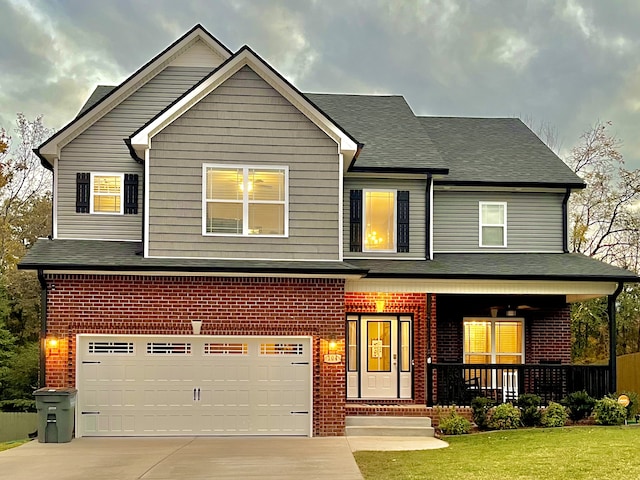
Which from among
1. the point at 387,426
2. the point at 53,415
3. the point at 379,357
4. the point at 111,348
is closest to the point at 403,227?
the point at 379,357

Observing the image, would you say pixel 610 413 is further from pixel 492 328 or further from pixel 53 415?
pixel 53 415

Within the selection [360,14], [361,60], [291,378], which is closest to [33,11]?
[360,14]

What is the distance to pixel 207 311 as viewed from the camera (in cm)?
1677

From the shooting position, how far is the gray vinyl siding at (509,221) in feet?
67.8

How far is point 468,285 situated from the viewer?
59.8ft

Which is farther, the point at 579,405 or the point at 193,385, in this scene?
the point at 579,405

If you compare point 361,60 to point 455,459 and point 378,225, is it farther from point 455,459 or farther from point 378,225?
point 455,459

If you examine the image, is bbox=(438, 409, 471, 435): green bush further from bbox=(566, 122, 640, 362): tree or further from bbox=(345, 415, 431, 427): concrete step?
bbox=(566, 122, 640, 362): tree

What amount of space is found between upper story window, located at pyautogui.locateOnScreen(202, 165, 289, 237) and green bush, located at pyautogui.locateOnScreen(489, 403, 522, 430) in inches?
229

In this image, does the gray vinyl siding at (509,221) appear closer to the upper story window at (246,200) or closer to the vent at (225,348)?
the upper story window at (246,200)

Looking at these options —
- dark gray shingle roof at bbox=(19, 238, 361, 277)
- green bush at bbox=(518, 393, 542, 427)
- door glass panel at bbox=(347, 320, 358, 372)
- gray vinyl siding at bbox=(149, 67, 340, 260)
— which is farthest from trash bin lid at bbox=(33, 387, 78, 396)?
green bush at bbox=(518, 393, 542, 427)

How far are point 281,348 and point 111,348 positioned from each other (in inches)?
137

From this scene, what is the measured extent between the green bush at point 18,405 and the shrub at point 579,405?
1880cm

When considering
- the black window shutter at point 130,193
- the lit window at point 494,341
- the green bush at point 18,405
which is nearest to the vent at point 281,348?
the black window shutter at point 130,193
